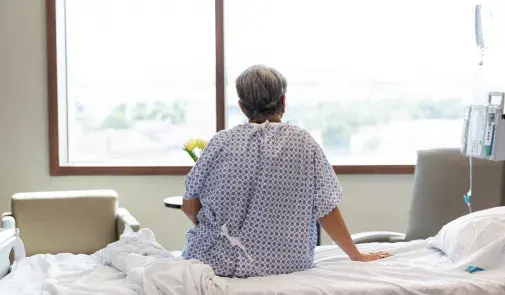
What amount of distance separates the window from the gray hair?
6.48 feet

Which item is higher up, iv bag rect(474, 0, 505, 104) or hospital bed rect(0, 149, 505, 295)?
iv bag rect(474, 0, 505, 104)

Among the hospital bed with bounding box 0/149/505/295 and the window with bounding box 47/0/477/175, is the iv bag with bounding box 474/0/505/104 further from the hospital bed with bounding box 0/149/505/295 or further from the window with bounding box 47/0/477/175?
the hospital bed with bounding box 0/149/505/295

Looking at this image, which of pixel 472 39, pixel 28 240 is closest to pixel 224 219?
pixel 28 240

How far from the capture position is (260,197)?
2.60m

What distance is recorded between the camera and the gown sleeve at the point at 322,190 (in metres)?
2.64

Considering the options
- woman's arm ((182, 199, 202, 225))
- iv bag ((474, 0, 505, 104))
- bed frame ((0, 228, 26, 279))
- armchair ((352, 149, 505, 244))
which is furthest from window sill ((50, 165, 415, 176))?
woman's arm ((182, 199, 202, 225))

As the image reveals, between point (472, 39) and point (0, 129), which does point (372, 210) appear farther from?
point (0, 129)

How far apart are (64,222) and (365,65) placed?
6.87 ft

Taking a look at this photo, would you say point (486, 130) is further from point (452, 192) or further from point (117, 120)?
point (117, 120)

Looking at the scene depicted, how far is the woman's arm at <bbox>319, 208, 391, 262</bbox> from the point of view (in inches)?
105

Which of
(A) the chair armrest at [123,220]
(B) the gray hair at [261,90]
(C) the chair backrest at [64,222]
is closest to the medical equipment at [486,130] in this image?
(B) the gray hair at [261,90]

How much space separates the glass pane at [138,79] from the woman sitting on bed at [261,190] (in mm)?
2056

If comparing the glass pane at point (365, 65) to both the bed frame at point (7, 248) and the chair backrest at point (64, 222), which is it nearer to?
the chair backrest at point (64, 222)

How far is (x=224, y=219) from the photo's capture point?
2631mm
